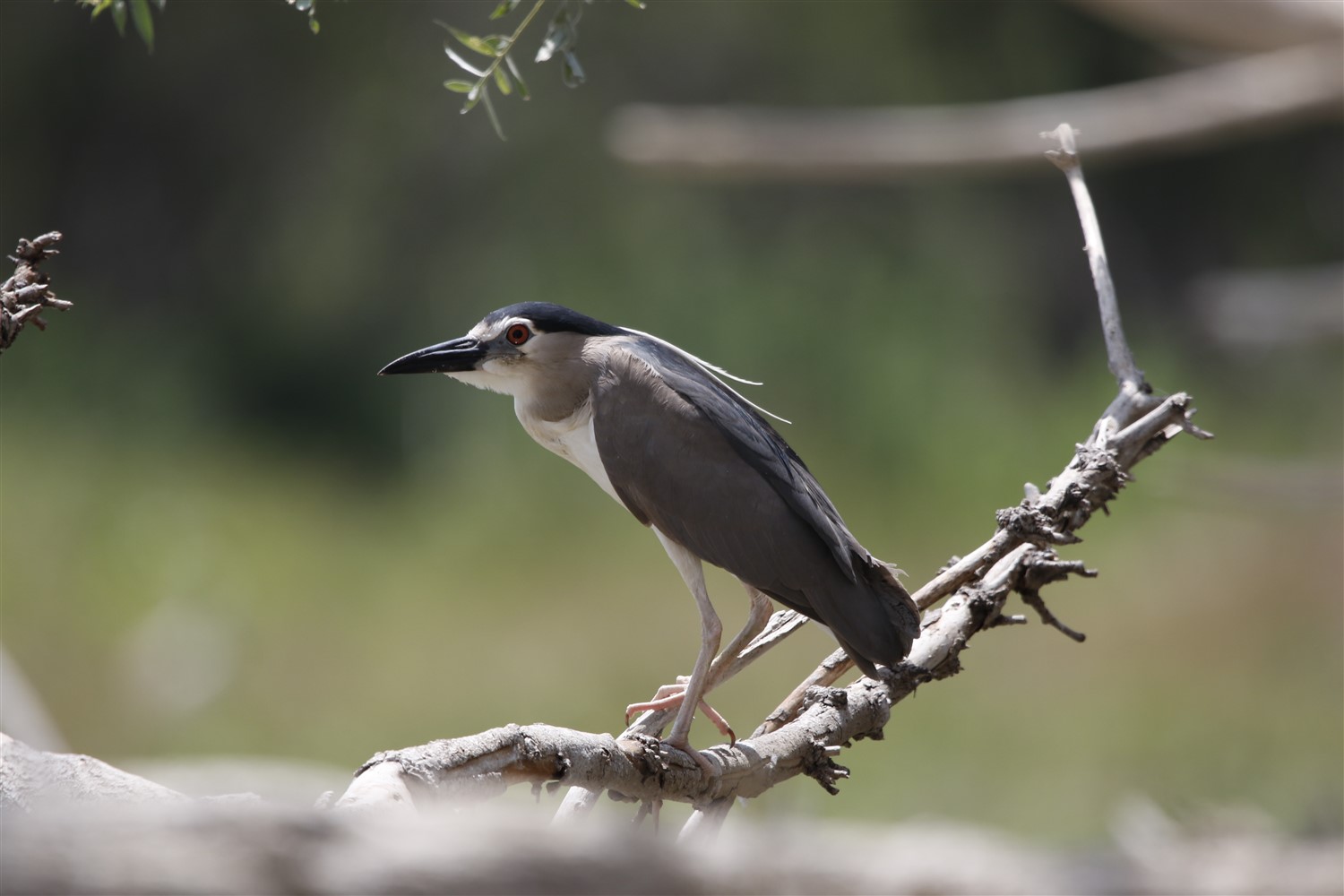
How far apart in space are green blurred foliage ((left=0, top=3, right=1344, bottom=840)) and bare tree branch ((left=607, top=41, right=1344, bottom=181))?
2.87 feet

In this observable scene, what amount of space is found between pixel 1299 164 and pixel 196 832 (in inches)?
296

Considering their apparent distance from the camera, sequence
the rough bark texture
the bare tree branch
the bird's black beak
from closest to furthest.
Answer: the rough bark texture, the bird's black beak, the bare tree branch

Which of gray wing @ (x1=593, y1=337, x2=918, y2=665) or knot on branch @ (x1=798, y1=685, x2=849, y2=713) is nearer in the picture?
knot on branch @ (x1=798, y1=685, x2=849, y2=713)

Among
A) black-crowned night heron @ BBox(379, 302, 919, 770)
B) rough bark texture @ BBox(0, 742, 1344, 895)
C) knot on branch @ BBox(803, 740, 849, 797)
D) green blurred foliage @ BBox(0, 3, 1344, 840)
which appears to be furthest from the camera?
Result: green blurred foliage @ BBox(0, 3, 1344, 840)

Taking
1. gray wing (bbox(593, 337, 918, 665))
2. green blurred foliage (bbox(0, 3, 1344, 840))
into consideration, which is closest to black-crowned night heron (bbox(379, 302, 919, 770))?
gray wing (bbox(593, 337, 918, 665))

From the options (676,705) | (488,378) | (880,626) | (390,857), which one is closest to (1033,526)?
(880,626)

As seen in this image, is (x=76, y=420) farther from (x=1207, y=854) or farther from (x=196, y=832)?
(x=196, y=832)

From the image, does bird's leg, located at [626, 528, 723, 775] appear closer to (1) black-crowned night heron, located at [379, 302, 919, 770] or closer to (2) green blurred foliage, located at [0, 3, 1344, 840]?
(1) black-crowned night heron, located at [379, 302, 919, 770]

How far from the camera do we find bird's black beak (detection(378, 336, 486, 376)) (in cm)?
171

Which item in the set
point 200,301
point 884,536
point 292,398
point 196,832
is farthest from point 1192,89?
point 200,301

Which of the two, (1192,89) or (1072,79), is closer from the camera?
(1192,89)

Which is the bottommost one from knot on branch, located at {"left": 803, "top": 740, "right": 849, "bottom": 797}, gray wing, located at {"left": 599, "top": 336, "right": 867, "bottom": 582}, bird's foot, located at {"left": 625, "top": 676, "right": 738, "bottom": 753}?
knot on branch, located at {"left": 803, "top": 740, "right": 849, "bottom": 797}

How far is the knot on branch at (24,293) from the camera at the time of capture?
119cm

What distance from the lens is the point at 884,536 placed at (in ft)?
16.3
